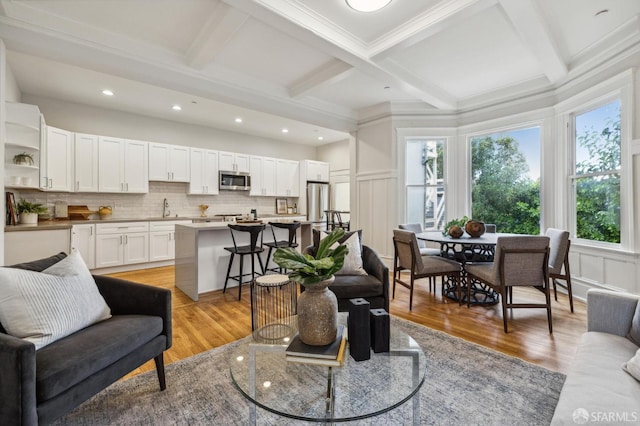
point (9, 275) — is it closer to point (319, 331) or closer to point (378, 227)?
point (319, 331)

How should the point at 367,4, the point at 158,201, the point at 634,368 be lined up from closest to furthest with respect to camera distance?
the point at 634,368, the point at 367,4, the point at 158,201

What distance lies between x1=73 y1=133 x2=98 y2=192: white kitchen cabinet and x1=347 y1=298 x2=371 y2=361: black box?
5.39 meters

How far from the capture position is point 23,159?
3.58m

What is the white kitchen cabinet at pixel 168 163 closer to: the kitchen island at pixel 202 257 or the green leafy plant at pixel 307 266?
the kitchen island at pixel 202 257

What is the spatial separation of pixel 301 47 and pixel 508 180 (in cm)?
366

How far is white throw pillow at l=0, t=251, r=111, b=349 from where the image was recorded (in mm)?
1370

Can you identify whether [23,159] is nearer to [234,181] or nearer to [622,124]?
[234,181]

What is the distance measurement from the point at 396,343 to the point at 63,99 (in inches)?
244

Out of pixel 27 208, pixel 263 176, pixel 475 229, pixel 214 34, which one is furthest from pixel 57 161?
pixel 475 229

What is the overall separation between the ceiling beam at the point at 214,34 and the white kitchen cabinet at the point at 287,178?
162 inches

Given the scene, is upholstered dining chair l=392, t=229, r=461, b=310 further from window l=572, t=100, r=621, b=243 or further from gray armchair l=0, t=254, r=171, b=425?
gray armchair l=0, t=254, r=171, b=425

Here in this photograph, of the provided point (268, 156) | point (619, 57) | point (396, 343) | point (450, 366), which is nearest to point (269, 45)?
point (396, 343)

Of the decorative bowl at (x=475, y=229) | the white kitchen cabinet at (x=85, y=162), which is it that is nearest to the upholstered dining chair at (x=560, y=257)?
the decorative bowl at (x=475, y=229)

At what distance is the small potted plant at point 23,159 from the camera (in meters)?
3.55
